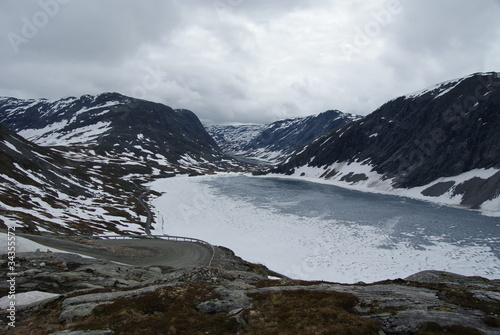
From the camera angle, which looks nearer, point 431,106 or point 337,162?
point 431,106

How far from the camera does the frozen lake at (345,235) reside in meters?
37.5

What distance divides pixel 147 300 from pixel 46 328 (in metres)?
3.92

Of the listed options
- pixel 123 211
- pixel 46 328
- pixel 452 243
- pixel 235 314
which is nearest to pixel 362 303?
pixel 235 314

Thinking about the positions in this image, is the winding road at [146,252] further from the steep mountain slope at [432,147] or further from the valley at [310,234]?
the steep mountain slope at [432,147]

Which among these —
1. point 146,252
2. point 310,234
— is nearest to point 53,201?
point 146,252

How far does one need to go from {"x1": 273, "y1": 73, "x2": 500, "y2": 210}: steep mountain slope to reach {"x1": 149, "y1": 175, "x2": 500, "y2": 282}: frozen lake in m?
25.8

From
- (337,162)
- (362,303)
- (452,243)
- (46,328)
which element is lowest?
(46,328)

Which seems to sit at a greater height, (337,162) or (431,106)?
(431,106)

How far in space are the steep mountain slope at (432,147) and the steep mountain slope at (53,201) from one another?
97.1 metres

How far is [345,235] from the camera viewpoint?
5066 cm

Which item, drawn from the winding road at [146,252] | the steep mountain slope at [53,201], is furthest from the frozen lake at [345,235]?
the winding road at [146,252]

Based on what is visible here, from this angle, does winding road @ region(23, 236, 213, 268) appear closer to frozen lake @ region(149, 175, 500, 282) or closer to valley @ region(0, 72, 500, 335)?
valley @ region(0, 72, 500, 335)

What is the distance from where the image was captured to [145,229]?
5466 cm

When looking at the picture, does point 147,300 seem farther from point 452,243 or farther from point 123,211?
point 123,211
